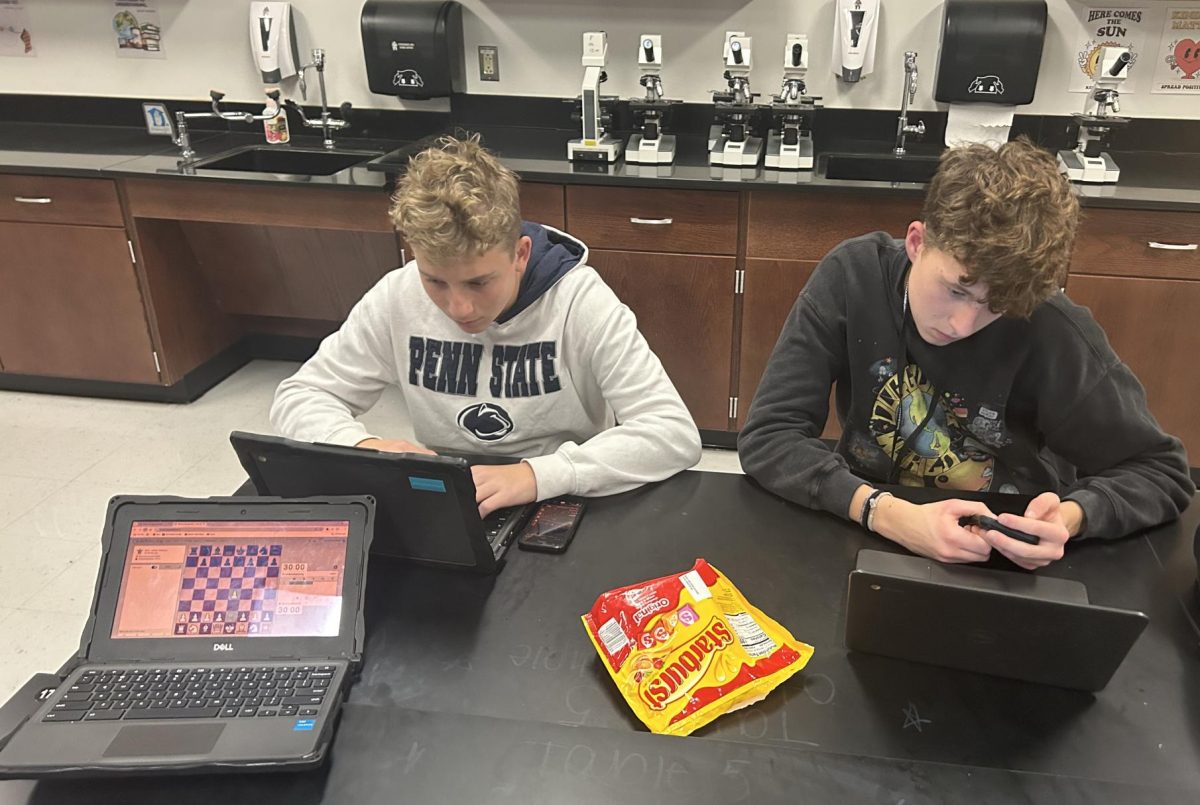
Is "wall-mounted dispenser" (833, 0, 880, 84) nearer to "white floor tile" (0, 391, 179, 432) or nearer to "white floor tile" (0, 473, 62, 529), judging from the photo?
"white floor tile" (0, 391, 179, 432)

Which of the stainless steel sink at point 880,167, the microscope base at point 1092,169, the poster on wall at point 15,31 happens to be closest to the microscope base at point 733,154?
the stainless steel sink at point 880,167

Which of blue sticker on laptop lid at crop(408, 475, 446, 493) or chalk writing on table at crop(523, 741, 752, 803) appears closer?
chalk writing on table at crop(523, 741, 752, 803)

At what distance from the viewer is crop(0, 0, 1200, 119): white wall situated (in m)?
2.62

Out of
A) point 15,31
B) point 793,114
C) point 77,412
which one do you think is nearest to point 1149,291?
point 793,114

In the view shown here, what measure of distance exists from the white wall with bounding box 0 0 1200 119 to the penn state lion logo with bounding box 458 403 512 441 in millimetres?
1738

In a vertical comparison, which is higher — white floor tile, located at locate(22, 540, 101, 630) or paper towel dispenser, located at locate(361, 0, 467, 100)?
paper towel dispenser, located at locate(361, 0, 467, 100)

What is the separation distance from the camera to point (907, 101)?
8.37ft

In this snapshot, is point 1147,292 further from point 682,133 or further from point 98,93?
point 98,93

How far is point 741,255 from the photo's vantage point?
2451 millimetres

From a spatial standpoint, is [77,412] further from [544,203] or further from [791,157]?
[791,157]

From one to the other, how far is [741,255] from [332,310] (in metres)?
1.58

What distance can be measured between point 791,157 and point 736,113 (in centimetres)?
23

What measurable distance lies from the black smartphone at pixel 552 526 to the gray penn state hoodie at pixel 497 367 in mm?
222

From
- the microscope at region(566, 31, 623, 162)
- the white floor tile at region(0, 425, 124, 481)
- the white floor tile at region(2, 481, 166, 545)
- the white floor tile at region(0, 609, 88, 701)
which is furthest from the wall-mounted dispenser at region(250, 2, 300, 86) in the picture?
the white floor tile at region(0, 609, 88, 701)
